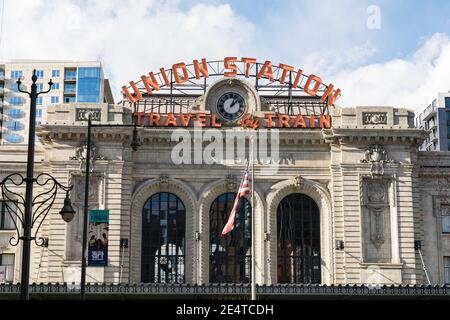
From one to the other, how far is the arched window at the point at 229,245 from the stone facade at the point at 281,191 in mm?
751

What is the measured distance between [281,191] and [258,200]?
1919 millimetres

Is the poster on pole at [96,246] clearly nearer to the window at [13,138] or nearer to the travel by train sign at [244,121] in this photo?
the travel by train sign at [244,121]


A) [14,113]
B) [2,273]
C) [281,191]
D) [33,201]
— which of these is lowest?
[2,273]

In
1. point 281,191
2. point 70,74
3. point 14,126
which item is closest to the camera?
point 281,191

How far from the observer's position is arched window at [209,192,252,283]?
6009cm

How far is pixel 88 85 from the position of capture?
13462cm

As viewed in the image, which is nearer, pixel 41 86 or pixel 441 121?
pixel 41 86

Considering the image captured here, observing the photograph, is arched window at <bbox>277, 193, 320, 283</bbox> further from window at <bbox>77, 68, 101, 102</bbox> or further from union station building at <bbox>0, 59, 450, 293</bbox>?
window at <bbox>77, 68, 101, 102</bbox>

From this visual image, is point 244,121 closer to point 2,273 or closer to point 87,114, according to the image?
point 87,114

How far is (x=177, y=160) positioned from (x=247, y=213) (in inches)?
265

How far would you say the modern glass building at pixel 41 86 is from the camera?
13462 centimetres

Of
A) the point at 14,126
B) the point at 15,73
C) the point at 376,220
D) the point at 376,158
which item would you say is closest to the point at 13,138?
the point at 14,126

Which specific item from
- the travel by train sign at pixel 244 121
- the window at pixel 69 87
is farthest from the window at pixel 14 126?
the travel by train sign at pixel 244 121
